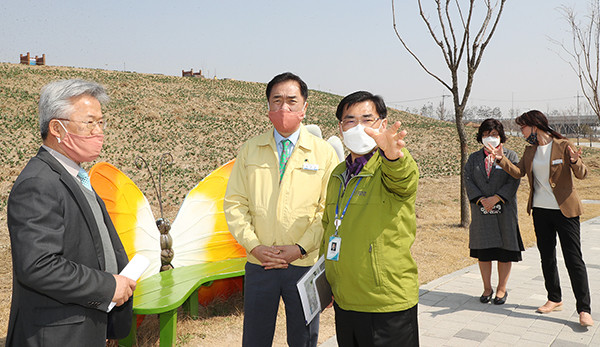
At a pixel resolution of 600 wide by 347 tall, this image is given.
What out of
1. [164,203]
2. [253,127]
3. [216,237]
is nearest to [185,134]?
[253,127]

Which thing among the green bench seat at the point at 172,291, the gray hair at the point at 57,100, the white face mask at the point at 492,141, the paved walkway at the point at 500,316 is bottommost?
the paved walkway at the point at 500,316

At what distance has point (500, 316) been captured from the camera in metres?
4.75

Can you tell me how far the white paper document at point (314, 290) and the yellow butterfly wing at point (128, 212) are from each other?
2314 millimetres

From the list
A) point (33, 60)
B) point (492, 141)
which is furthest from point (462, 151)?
→ point (33, 60)

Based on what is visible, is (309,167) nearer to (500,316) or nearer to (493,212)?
(493,212)

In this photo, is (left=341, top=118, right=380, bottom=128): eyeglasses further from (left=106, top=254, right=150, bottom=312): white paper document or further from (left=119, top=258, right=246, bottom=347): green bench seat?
(left=119, top=258, right=246, bottom=347): green bench seat

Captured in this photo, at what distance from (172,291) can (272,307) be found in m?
1.25

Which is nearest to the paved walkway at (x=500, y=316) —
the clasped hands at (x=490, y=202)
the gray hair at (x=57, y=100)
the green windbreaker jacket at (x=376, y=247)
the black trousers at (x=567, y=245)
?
the black trousers at (x=567, y=245)

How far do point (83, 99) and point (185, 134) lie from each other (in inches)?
1079

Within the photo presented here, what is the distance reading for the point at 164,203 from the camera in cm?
1631

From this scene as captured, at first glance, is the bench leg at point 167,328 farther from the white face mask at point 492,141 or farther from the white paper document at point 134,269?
the white face mask at point 492,141

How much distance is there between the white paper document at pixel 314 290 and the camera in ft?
8.45

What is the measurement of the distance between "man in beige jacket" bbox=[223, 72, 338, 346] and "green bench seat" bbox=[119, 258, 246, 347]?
845mm

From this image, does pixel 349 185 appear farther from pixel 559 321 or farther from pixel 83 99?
pixel 559 321
